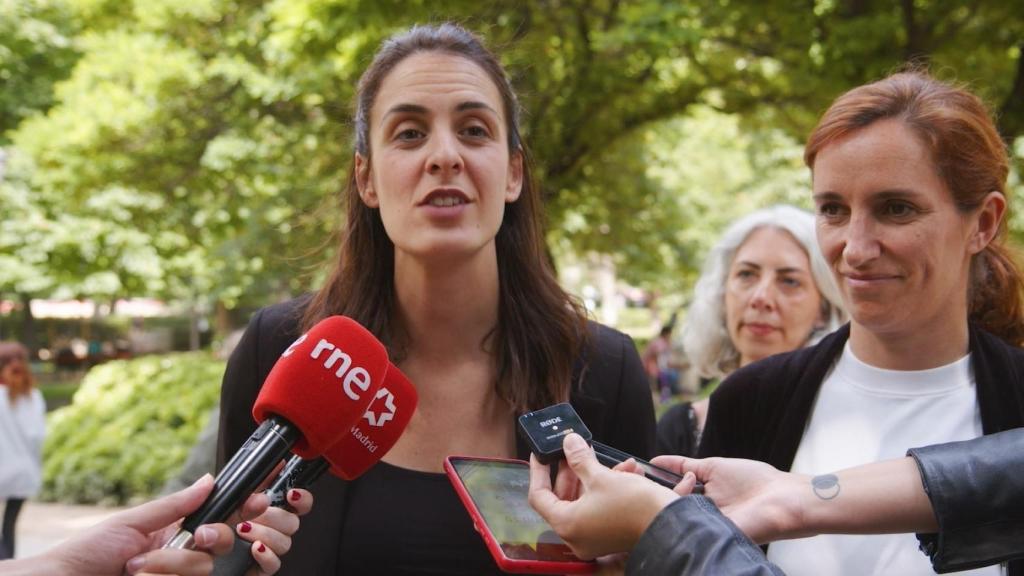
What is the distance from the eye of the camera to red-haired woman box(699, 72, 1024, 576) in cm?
198

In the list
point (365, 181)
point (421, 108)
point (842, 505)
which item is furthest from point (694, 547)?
point (365, 181)

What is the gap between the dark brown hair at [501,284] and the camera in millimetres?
2729

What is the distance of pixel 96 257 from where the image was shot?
48.4ft

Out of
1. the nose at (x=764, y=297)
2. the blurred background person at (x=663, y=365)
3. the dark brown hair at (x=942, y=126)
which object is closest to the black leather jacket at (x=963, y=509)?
the dark brown hair at (x=942, y=126)

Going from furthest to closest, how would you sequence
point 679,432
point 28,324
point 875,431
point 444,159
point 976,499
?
point 28,324 < point 679,432 < point 444,159 < point 875,431 < point 976,499

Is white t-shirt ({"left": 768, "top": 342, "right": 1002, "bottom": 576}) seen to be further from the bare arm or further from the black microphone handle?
the black microphone handle

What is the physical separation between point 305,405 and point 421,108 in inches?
39.9

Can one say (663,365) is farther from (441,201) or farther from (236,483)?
(236,483)

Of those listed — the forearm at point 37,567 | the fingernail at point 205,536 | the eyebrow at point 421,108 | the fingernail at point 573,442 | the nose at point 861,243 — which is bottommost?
the forearm at point 37,567

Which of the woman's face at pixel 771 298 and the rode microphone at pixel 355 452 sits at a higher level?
the woman's face at pixel 771 298

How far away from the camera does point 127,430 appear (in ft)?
39.1

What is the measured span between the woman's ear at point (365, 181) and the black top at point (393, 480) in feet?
1.12

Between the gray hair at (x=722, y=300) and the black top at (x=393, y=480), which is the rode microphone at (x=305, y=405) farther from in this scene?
the gray hair at (x=722, y=300)

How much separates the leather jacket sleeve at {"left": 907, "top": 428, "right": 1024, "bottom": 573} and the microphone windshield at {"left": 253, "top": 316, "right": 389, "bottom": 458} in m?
1.02
